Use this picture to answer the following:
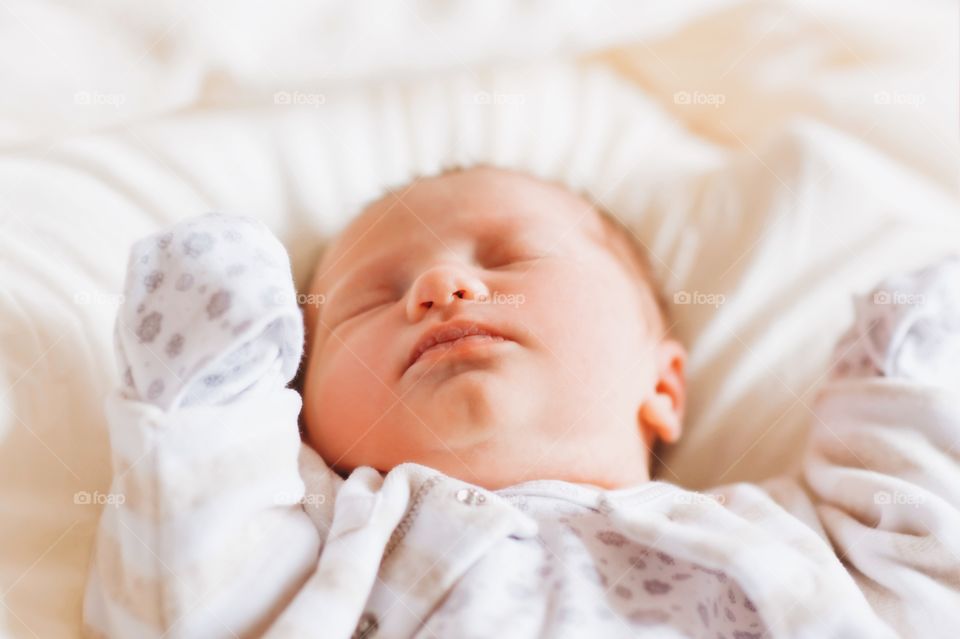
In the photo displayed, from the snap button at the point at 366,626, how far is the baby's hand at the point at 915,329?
65 centimetres

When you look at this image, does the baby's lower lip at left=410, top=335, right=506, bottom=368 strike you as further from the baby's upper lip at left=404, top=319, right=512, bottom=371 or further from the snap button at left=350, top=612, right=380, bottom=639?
the snap button at left=350, top=612, right=380, bottom=639

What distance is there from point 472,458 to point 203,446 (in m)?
0.28

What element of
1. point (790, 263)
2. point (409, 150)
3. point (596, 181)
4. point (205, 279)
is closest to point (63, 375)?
point (205, 279)

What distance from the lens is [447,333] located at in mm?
1032

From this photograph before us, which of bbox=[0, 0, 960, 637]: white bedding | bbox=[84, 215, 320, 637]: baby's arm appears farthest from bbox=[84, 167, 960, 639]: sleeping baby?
bbox=[0, 0, 960, 637]: white bedding

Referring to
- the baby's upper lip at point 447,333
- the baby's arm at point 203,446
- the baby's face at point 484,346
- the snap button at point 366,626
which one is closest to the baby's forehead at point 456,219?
the baby's face at point 484,346

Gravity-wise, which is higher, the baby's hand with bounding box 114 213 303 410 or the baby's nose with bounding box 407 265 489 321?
the baby's hand with bounding box 114 213 303 410

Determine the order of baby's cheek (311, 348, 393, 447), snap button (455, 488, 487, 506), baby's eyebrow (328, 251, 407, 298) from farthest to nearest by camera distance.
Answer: baby's eyebrow (328, 251, 407, 298) → baby's cheek (311, 348, 393, 447) → snap button (455, 488, 487, 506)

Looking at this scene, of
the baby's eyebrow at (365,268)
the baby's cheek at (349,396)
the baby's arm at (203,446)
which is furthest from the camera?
the baby's eyebrow at (365,268)

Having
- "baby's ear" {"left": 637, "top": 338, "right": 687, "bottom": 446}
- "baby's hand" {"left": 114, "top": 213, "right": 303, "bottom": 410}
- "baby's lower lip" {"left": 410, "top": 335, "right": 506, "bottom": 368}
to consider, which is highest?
"baby's hand" {"left": 114, "top": 213, "right": 303, "bottom": 410}

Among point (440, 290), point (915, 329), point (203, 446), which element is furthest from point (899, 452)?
point (203, 446)

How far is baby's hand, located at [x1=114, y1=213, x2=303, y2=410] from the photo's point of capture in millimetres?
862

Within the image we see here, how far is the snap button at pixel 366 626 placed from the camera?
0.89m

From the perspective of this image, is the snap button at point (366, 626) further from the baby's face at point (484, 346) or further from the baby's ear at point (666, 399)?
the baby's ear at point (666, 399)
